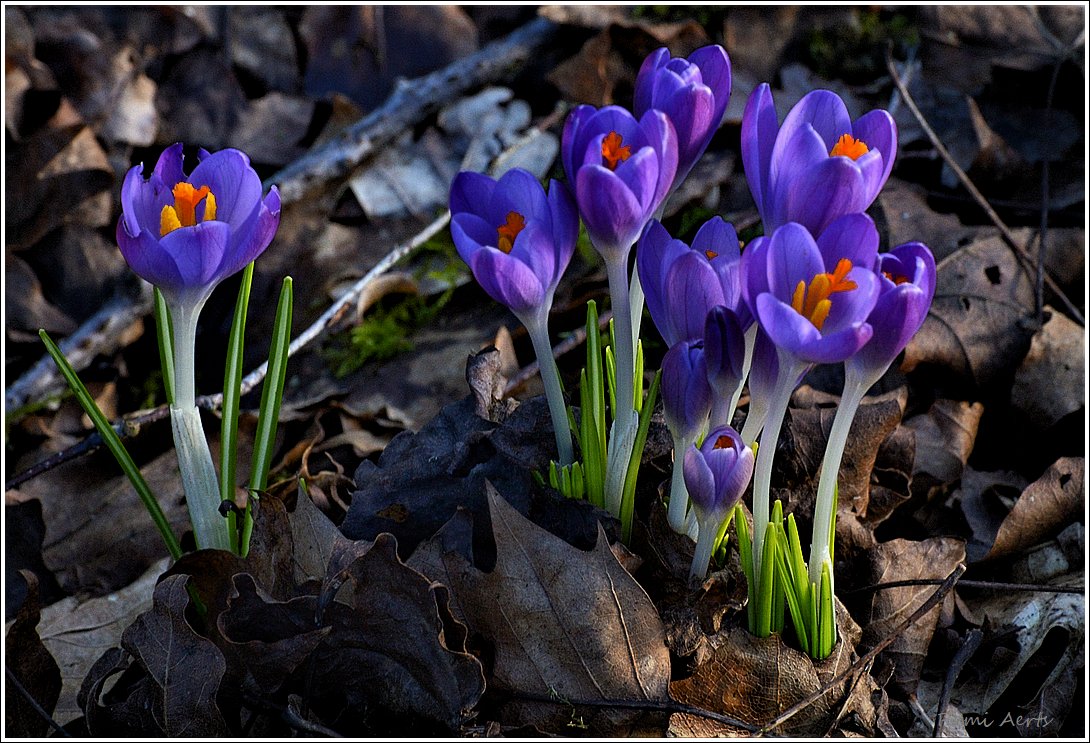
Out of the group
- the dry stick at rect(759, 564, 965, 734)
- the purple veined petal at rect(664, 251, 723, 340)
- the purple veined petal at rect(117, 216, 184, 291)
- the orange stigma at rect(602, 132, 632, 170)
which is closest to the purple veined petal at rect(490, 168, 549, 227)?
the orange stigma at rect(602, 132, 632, 170)

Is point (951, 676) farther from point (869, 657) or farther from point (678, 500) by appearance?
point (678, 500)

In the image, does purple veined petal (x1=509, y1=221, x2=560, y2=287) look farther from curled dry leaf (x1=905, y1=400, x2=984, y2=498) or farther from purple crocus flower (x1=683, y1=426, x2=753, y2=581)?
curled dry leaf (x1=905, y1=400, x2=984, y2=498)

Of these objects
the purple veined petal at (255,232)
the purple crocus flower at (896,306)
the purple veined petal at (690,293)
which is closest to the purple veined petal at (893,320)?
the purple crocus flower at (896,306)

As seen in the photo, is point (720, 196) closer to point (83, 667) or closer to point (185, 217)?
point (185, 217)

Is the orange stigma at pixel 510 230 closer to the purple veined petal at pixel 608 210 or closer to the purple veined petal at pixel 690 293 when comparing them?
the purple veined petal at pixel 608 210

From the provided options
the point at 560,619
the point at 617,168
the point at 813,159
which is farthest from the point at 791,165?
the point at 560,619

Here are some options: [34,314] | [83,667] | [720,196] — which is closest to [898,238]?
[720,196]
